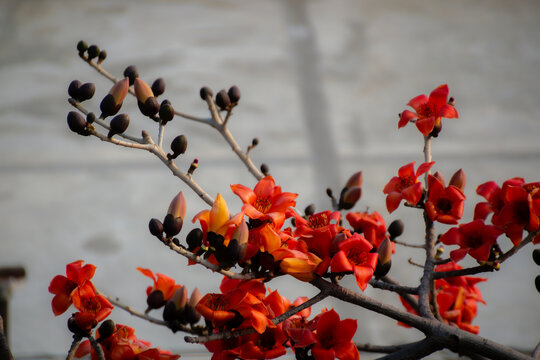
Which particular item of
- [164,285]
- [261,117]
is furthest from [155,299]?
[261,117]

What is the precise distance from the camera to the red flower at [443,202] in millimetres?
484

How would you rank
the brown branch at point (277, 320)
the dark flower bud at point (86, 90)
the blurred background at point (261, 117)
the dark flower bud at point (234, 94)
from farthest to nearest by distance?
1. the blurred background at point (261, 117)
2. the dark flower bud at point (234, 94)
3. the dark flower bud at point (86, 90)
4. the brown branch at point (277, 320)

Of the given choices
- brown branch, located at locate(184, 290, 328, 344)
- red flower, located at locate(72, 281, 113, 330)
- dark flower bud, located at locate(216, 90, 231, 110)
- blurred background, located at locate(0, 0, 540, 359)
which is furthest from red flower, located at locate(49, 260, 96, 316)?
blurred background, located at locate(0, 0, 540, 359)

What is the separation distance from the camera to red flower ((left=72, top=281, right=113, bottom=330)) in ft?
1.49

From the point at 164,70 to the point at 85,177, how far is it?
514mm

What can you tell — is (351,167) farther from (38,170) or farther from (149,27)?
(38,170)

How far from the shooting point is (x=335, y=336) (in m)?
0.46

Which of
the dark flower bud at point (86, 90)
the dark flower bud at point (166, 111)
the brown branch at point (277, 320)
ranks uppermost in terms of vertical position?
the dark flower bud at point (86, 90)

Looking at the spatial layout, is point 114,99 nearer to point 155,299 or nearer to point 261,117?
point 155,299

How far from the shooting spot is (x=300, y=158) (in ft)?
6.68

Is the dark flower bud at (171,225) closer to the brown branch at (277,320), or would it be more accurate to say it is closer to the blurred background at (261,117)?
the brown branch at (277,320)

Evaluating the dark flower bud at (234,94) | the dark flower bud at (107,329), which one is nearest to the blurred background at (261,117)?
the dark flower bud at (234,94)

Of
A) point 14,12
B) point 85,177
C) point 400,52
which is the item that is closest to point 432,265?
point 85,177

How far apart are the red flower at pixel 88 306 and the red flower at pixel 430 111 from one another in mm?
296
